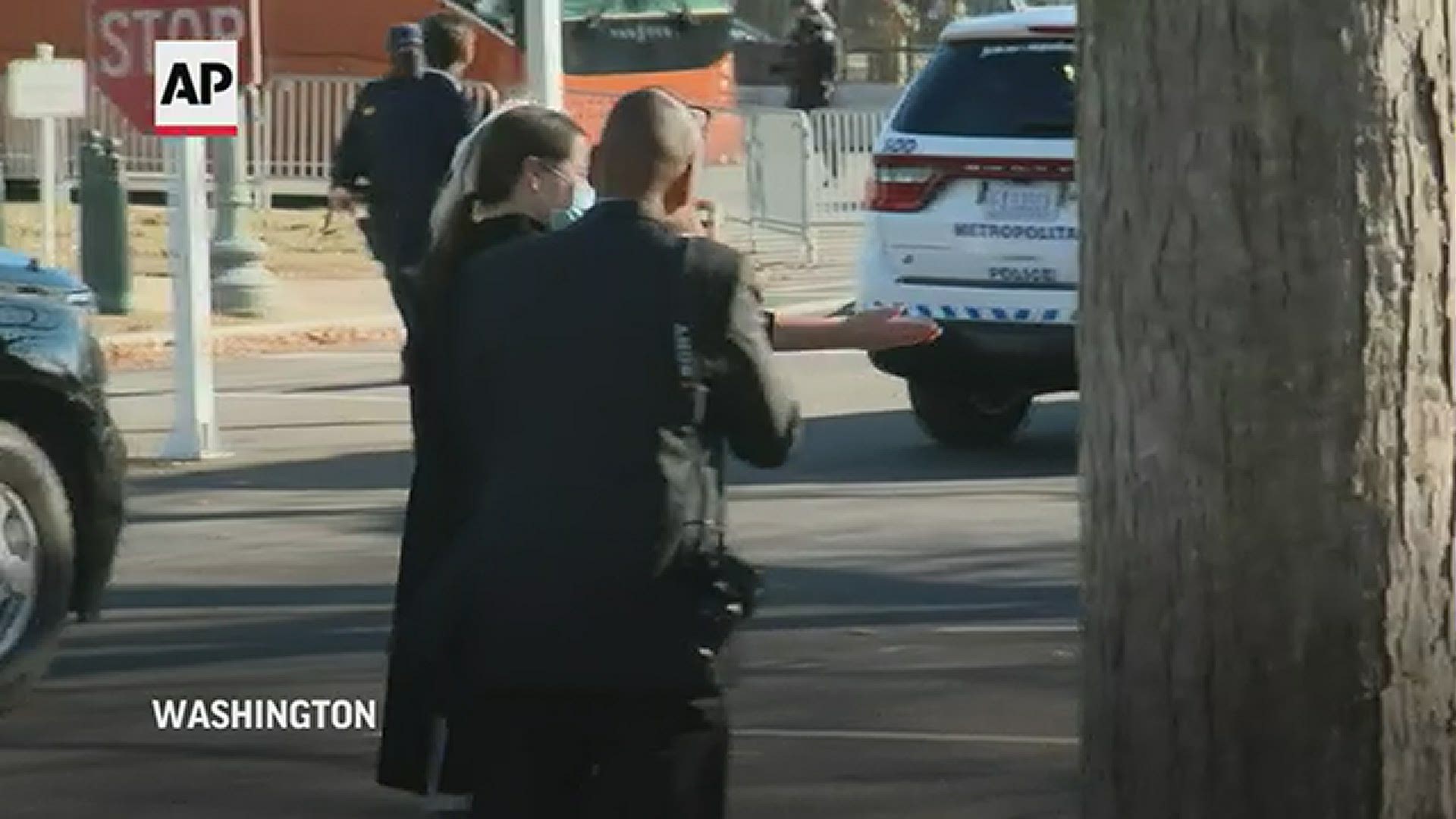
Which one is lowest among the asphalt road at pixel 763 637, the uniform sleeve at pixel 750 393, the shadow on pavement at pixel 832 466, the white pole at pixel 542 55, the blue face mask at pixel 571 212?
the shadow on pavement at pixel 832 466

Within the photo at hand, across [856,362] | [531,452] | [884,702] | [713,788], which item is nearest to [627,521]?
[531,452]

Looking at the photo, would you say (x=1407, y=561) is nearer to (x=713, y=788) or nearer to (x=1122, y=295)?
(x=1122, y=295)

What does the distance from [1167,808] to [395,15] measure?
27.2 meters

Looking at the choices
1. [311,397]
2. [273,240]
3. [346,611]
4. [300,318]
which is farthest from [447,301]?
[273,240]

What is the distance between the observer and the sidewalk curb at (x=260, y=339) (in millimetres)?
19925

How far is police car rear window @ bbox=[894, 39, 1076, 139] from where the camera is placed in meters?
13.8

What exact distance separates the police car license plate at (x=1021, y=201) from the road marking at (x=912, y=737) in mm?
5584

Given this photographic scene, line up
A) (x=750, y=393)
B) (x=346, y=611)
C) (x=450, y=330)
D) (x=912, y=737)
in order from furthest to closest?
(x=346, y=611) → (x=912, y=737) → (x=450, y=330) → (x=750, y=393)

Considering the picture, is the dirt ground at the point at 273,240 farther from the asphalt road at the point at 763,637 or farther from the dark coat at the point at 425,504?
the dark coat at the point at 425,504

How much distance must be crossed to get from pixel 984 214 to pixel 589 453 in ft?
30.2

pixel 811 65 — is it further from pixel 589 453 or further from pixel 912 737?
pixel 589 453

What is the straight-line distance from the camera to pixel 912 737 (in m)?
8.23

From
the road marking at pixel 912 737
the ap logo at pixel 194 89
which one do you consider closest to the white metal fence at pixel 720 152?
the ap logo at pixel 194 89

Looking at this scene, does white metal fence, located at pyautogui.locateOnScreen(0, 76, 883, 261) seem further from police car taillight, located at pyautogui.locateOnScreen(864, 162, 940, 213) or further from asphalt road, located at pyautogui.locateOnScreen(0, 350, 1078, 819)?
police car taillight, located at pyautogui.locateOnScreen(864, 162, 940, 213)
